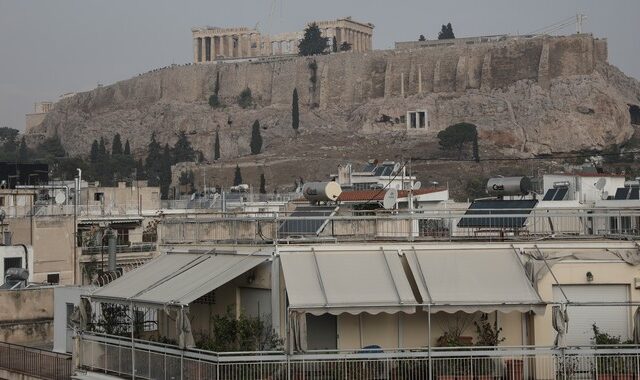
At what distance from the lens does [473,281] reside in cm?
1495

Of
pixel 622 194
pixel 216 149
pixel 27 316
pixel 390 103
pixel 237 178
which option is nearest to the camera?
pixel 27 316

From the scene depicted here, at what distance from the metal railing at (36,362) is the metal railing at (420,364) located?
3.98 meters

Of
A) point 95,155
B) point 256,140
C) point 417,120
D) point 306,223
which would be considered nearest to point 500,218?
point 306,223

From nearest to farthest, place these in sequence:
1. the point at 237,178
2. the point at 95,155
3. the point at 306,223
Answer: the point at 306,223 → the point at 237,178 → the point at 95,155

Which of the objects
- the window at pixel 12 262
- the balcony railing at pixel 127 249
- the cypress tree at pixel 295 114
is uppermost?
the cypress tree at pixel 295 114

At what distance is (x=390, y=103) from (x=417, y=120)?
16.4 feet

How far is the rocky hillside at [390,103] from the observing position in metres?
128

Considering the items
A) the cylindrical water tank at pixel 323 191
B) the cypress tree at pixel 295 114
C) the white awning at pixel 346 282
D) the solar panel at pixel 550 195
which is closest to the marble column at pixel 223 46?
the cypress tree at pixel 295 114

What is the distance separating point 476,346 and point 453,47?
127573 mm

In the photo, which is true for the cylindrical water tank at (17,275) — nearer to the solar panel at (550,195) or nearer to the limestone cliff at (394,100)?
the solar panel at (550,195)

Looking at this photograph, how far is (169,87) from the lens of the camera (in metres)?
159

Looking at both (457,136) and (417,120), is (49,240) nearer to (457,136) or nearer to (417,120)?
(457,136)

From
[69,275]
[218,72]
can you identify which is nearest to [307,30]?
[218,72]

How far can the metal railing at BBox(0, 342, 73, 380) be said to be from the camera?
18406 millimetres
